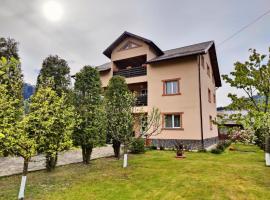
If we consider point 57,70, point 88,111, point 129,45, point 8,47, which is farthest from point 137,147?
point 129,45

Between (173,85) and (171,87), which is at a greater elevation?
(173,85)

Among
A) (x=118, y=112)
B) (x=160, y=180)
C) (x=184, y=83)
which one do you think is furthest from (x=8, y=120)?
(x=184, y=83)

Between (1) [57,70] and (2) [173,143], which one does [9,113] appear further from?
(2) [173,143]

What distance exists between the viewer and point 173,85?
62.1 feet

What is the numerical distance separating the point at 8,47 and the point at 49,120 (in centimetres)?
1109

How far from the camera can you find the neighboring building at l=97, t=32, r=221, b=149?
17.4 meters

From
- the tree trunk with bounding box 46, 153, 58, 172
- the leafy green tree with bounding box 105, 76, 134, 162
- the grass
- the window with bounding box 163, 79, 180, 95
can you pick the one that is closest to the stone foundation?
the window with bounding box 163, 79, 180, 95

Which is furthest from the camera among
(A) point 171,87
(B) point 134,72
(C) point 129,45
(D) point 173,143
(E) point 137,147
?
(C) point 129,45

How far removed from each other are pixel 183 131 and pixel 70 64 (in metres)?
10.7

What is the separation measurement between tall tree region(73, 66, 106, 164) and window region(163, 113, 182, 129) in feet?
27.5

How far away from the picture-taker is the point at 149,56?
2062 cm

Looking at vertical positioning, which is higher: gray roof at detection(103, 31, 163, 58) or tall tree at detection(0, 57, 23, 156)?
gray roof at detection(103, 31, 163, 58)

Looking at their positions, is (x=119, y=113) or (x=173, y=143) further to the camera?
(x=173, y=143)

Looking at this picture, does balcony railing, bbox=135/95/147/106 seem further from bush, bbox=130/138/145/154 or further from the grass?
the grass
